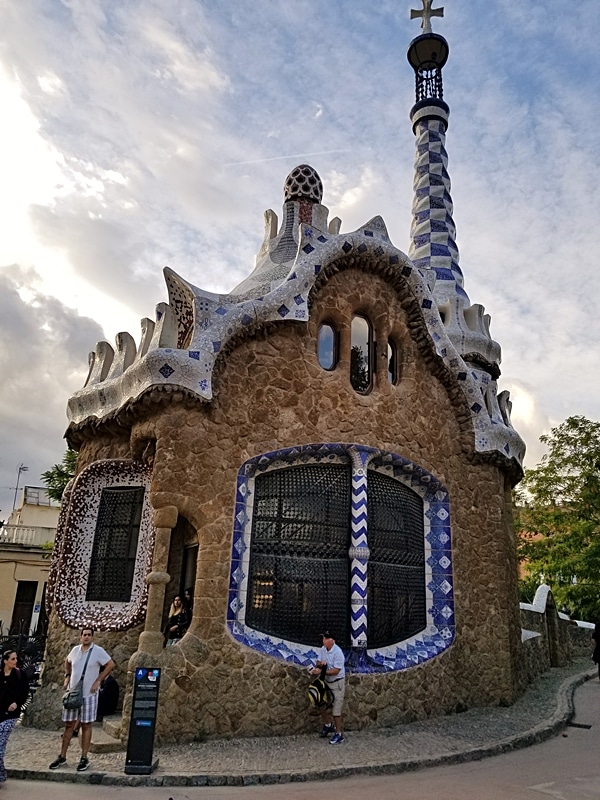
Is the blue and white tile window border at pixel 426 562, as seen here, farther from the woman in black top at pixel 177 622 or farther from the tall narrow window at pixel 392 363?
the tall narrow window at pixel 392 363

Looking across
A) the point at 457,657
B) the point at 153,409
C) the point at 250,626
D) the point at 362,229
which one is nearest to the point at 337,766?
the point at 250,626

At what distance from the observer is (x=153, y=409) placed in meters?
6.98

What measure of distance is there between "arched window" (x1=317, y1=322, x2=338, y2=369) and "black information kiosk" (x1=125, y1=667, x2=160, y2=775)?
14.1ft

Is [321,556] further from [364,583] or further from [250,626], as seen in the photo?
[250,626]

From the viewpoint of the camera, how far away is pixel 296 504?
7.48 metres

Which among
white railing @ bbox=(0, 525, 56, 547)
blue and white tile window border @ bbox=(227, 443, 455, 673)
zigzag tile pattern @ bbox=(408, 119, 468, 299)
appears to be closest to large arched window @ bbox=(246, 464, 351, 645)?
blue and white tile window border @ bbox=(227, 443, 455, 673)

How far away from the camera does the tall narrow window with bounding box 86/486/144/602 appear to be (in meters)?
7.77

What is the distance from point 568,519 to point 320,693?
13.1 meters

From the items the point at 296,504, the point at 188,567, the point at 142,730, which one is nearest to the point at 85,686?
the point at 142,730

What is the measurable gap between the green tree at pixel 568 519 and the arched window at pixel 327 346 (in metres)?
10.8

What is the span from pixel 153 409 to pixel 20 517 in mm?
21821

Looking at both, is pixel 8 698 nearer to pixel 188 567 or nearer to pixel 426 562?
pixel 188 567

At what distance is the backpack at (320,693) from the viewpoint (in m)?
6.34

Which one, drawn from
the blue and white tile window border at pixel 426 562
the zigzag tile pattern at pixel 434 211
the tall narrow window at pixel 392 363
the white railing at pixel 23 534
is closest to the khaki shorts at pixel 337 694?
the blue and white tile window border at pixel 426 562
